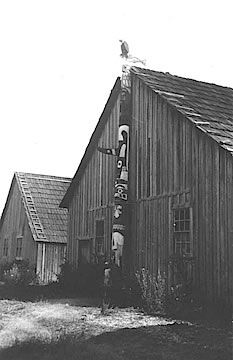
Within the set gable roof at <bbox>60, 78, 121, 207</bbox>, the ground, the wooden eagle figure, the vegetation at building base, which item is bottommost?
the ground

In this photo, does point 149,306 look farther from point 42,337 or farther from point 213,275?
Answer: point 42,337

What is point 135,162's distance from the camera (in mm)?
15289

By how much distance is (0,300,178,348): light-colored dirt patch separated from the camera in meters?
8.67

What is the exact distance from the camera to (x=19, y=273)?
22.0m

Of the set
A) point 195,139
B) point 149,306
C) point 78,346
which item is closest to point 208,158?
point 195,139

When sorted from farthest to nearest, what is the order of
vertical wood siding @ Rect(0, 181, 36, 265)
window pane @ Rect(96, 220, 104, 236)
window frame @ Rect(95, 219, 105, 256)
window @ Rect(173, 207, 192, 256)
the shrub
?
vertical wood siding @ Rect(0, 181, 36, 265) < window pane @ Rect(96, 220, 104, 236) < window frame @ Rect(95, 219, 105, 256) < window @ Rect(173, 207, 192, 256) < the shrub

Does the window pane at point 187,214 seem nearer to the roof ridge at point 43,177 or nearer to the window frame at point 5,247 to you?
the roof ridge at point 43,177

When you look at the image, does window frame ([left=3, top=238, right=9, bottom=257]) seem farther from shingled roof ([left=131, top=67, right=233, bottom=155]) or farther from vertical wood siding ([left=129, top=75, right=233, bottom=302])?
shingled roof ([left=131, top=67, right=233, bottom=155])

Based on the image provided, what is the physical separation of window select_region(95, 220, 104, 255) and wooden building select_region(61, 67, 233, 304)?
27mm

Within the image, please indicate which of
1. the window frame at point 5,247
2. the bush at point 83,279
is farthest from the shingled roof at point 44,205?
the bush at point 83,279

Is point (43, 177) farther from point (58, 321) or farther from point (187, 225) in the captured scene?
point (58, 321)

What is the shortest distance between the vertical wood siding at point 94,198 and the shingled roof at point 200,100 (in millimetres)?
2215

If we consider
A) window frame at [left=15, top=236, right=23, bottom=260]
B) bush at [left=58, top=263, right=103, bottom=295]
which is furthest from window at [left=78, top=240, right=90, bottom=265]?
window frame at [left=15, top=236, right=23, bottom=260]

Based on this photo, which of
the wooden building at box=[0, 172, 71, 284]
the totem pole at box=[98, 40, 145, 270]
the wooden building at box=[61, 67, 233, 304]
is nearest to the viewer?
the wooden building at box=[61, 67, 233, 304]
